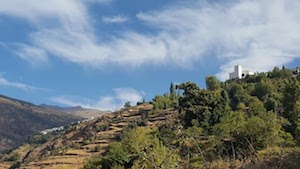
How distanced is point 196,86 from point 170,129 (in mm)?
75490

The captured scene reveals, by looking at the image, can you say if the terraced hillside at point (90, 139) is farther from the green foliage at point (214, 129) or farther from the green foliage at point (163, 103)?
the green foliage at point (214, 129)

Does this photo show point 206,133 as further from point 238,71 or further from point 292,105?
point 238,71

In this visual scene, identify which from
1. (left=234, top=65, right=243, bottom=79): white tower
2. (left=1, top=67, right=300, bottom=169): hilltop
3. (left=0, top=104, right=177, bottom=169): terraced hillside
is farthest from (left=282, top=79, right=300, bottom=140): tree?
(left=234, top=65, right=243, bottom=79): white tower

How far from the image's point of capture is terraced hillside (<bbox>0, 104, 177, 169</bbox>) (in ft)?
335

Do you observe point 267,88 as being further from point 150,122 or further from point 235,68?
point 235,68

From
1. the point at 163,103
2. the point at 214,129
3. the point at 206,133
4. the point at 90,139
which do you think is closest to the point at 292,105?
the point at 214,129

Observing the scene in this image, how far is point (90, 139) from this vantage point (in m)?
126

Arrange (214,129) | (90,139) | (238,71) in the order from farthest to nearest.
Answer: (238,71) → (90,139) → (214,129)

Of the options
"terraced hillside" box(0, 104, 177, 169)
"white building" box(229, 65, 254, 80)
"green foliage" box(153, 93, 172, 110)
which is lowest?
"terraced hillside" box(0, 104, 177, 169)

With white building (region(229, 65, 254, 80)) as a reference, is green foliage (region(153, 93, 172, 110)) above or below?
below

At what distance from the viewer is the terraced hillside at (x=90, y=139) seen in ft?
335

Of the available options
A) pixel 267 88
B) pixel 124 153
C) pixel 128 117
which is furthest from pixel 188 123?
pixel 128 117

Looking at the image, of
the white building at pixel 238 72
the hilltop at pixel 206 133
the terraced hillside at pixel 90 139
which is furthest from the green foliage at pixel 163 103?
the white building at pixel 238 72

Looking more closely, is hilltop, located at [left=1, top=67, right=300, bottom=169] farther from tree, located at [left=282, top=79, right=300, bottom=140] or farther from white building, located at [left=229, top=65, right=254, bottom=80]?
white building, located at [left=229, top=65, right=254, bottom=80]
